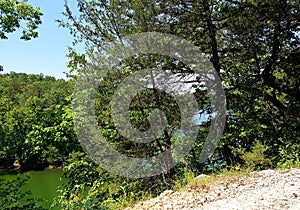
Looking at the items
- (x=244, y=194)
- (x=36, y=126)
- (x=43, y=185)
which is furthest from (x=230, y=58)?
(x=43, y=185)

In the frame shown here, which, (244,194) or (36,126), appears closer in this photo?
→ (244,194)

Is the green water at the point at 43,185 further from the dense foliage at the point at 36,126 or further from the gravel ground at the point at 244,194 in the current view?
the gravel ground at the point at 244,194

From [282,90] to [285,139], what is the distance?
1214 mm

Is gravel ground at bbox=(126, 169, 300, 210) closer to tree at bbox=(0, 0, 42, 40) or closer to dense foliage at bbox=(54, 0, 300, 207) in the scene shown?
dense foliage at bbox=(54, 0, 300, 207)

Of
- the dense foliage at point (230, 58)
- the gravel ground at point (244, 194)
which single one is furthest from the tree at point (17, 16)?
the gravel ground at point (244, 194)

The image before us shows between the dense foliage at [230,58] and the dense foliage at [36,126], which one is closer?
the dense foliage at [230,58]

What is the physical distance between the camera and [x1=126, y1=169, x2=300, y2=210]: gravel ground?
2979 mm

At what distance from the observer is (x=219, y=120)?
23.0ft

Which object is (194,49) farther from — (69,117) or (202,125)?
(69,117)

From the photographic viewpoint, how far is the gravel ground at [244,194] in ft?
9.77

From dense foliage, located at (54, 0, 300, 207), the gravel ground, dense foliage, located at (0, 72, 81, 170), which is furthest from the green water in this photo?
the gravel ground

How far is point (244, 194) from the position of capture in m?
3.39

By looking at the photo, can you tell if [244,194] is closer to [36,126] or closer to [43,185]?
[36,126]

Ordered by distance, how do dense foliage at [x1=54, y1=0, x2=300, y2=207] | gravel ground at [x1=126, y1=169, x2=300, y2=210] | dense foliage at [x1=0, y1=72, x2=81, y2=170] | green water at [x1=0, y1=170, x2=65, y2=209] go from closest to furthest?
gravel ground at [x1=126, y1=169, x2=300, y2=210], dense foliage at [x1=54, y1=0, x2=300, y2=207], dense foliage at [x1=0, y1=72, x2=81, y2=170], green water at [x1=0, y1=170, x2=65, y2=209]
